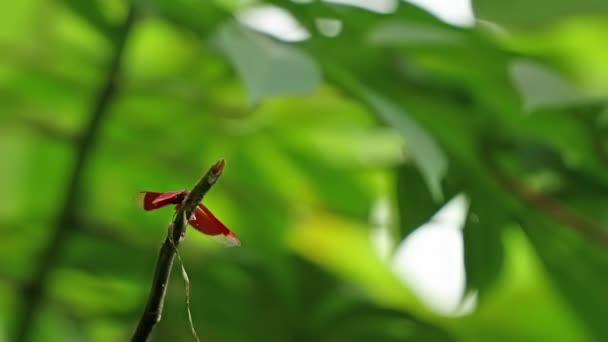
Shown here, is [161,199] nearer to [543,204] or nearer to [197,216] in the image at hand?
[197,216]

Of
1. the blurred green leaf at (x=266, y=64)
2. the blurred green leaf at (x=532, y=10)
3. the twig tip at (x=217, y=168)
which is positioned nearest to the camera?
the twig tip at (x=217, y=168)

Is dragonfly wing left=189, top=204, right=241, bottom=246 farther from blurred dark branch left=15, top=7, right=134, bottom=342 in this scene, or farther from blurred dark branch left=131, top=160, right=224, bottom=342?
blurred dark branch left=15, top=7, right=134, bottom=342

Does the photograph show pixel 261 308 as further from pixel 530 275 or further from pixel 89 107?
pixel 530 275

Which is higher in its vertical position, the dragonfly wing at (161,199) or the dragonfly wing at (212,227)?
the dragonfly wing at (161,199)

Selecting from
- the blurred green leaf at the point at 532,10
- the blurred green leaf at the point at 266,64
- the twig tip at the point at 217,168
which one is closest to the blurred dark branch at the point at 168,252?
the twig tip at the point at 217,168

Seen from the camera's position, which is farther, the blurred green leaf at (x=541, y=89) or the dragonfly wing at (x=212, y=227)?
the blurred green leaf at (x=541, y=89)

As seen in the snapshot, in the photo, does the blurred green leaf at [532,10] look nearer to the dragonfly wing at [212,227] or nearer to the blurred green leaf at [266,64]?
the blurred green leaf at [266,64]

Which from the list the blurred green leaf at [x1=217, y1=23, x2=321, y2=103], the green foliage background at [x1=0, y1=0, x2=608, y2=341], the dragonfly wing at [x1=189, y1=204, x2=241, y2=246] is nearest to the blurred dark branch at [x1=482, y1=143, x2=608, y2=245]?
the green foliage background at [x1=0, y1=0, x2=608, y2=341]
